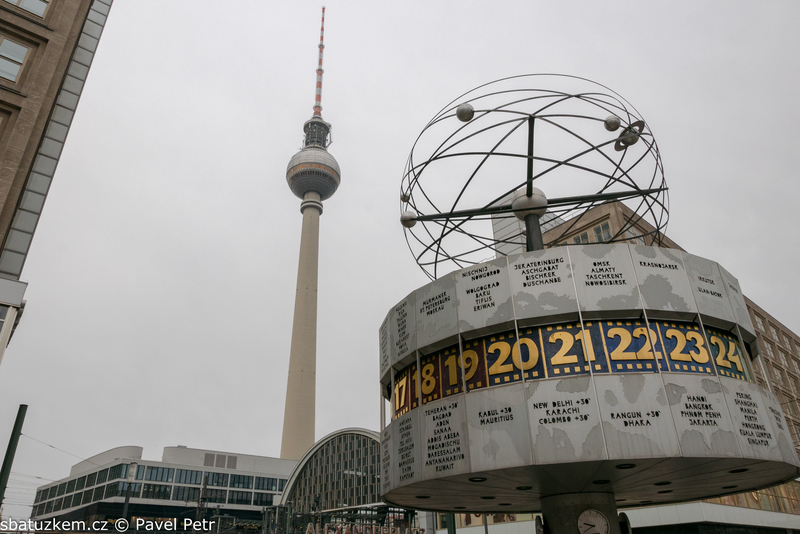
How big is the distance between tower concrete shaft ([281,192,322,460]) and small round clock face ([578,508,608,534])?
8819cm

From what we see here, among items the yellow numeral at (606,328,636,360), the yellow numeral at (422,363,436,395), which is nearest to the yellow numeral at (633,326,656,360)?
the yellow numeral at (606,328,636,360)

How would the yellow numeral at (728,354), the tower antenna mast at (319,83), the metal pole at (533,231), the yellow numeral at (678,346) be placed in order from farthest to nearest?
the tower antenna mast at (319,83)
the metal pole at (533,231)
the yellow numeral at (728,354)
the yellow numeral at (678,346)

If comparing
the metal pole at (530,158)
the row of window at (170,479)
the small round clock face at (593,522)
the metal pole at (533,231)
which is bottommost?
the small round clock face at (593,522)

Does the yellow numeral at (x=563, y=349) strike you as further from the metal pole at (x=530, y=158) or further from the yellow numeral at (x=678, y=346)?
the metal pole at (x=530, y=158)

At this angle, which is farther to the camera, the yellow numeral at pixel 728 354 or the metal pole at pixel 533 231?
the metal pole at pixel 533 231

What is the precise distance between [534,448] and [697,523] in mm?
35235

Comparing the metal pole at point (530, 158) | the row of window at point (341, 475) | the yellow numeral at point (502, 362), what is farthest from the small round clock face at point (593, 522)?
the row of window at point (341, 475)

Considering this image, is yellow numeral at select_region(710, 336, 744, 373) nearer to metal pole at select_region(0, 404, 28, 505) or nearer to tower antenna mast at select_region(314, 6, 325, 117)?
metal pole at select_region(0, 404, 28, 505)

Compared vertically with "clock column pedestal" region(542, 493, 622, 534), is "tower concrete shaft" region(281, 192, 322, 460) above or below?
above

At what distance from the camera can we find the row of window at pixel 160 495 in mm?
82088

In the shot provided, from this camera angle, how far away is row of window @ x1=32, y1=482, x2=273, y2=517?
82088 millimetres

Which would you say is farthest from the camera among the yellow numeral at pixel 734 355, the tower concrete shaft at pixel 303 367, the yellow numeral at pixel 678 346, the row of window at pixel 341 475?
the tower concrete shaft at pixel 303 367

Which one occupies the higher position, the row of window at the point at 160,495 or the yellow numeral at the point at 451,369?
the row of window at the point at 160,495

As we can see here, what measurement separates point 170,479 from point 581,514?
289 feet
